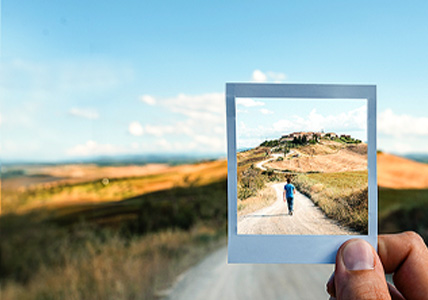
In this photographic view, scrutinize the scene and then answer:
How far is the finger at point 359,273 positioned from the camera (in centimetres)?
96

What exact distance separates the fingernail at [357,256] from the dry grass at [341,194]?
6 centimetres

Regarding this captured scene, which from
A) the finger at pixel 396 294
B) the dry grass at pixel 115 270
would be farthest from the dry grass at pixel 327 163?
the dry grass at pixel 115 270

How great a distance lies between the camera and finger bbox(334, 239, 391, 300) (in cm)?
96

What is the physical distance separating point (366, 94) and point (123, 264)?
534 cm

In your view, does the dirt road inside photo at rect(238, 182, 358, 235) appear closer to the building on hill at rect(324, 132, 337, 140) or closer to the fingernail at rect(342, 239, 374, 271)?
the fingernail at rect(342, 239, 374, 271)

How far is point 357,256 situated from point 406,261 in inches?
14.4

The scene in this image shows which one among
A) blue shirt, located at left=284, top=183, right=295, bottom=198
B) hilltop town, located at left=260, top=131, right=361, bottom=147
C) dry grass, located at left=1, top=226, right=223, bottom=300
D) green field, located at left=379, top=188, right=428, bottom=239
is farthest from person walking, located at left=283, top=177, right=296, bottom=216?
green field, located at left=379, top=188, right=428, bottom=239

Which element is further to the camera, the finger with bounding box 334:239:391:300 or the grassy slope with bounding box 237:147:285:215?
the grassy slope with bounding box 237:147:285:215

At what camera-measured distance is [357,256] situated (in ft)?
3.22

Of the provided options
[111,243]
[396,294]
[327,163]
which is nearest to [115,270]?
[111,243]

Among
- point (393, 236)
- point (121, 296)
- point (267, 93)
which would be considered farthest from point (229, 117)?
point (121, 296)

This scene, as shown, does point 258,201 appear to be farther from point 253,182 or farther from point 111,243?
point 111,243

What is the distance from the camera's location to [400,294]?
122 centimetres

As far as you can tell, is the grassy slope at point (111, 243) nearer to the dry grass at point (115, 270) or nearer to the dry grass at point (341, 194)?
the dry grass at point (115, 270)
